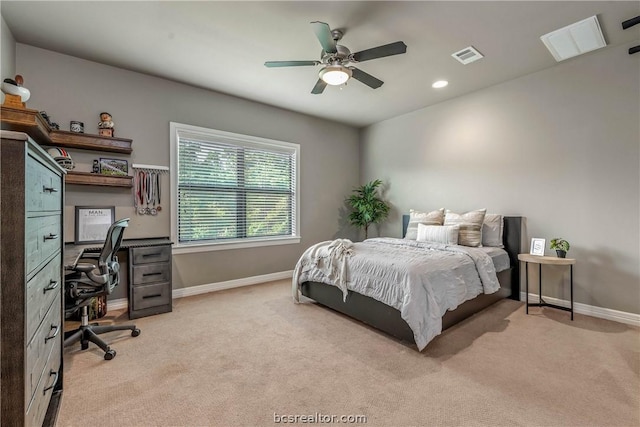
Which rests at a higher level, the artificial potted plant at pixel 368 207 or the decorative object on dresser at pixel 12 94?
the decorative object on dresser at pixel 12 94

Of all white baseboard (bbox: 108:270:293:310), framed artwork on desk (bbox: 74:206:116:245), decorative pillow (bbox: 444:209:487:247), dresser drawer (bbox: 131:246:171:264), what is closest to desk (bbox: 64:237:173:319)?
dresser drawer (bbox: 131:246:171:264)

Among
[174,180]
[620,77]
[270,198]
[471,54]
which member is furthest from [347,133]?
[620,77]

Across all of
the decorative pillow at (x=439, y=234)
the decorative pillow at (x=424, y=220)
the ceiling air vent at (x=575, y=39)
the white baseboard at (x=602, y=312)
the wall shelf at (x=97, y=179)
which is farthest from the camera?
the decorative pillow at (x=424, y=220)

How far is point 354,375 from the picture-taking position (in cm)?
195

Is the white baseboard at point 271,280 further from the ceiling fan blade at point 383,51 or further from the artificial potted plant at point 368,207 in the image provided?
the ceiling fan blade at point 383,51

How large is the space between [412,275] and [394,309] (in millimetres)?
347

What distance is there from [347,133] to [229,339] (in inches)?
171

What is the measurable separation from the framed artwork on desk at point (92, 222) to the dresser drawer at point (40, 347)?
1.91 meters

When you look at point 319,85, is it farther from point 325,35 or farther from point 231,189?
point 231,189

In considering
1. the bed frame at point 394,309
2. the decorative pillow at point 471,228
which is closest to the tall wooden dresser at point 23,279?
the bed frame at point 394,309

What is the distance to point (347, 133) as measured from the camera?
5594 millimetres

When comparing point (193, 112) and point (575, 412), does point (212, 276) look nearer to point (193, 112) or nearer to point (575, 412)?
point (193, 112)

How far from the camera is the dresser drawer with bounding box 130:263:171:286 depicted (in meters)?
3.00

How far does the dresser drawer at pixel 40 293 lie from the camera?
1.05m
